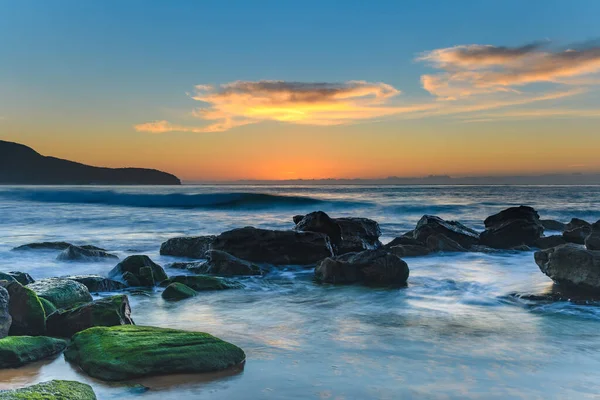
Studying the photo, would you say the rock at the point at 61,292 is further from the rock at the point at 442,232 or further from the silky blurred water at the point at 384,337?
the rock at the point at 442,232

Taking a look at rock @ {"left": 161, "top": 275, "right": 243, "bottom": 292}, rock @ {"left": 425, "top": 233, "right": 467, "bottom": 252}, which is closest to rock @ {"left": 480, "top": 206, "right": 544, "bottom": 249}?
rock @ {"left": 425, "top": 233, "right": 467, "bottom": 252}

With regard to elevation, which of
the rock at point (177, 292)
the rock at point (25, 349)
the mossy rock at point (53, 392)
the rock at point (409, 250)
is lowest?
the rock at point (409, 250)

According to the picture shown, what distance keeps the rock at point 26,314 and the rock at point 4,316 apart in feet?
0.85

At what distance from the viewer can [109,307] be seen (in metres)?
6.72

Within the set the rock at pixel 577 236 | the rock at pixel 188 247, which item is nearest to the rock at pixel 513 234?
the rock at pixel 577 236

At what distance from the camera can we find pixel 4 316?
6.21 m

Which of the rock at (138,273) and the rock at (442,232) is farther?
the rock at (442,232)

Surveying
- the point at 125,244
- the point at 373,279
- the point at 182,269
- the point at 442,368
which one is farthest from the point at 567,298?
the point at 125,244

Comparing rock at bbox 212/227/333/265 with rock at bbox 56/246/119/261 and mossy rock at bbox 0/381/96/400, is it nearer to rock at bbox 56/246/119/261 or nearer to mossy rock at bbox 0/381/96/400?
rock at bbox 56/246/119/261

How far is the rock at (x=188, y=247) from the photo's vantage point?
50.6ft

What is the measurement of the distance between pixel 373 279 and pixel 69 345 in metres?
6.51

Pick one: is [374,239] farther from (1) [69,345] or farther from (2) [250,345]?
(1) [69,345]

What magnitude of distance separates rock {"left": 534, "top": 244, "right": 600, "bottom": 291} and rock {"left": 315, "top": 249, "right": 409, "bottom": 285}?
2821 mm

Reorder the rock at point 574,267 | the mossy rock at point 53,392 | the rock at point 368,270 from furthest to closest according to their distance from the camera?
the rock at point 368,270 → the rock at point 574,267 → the mossy rock at point 53,392
